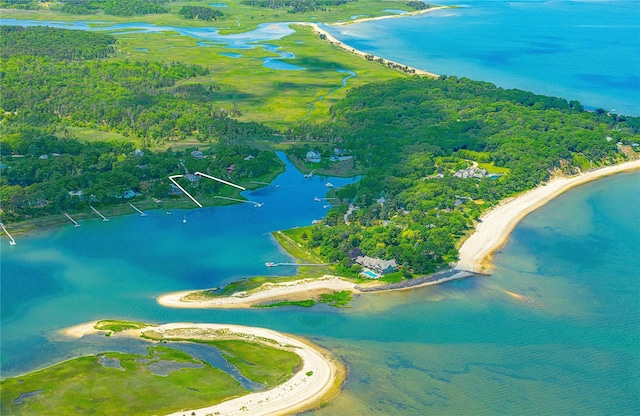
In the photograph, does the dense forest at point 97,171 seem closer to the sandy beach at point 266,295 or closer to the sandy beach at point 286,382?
the sandy beach at point 266,295

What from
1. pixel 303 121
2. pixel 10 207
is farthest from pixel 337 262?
pixel 303 121

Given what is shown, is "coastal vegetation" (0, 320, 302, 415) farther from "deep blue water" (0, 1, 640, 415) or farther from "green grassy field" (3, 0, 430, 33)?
"green grassy field" (3, 0, 430, 33)

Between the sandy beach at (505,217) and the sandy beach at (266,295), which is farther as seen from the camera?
the sandy beach at (505,217)

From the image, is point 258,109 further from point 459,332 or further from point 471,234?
point 459,332

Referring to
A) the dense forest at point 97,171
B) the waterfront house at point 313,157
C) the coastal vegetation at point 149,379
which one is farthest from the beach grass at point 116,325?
the waterfront house at point 313,157

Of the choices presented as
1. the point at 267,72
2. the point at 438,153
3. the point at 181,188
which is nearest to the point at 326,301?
the point at 181,188

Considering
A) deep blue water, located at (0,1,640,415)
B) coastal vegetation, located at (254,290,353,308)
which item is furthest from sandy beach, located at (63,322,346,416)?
coastal vegetation, located at (254,290,353,308)
